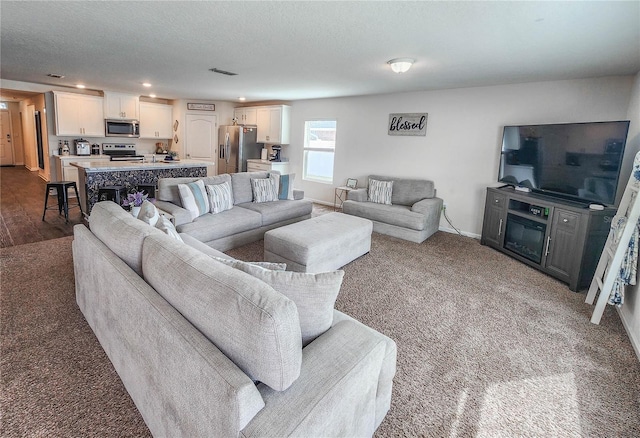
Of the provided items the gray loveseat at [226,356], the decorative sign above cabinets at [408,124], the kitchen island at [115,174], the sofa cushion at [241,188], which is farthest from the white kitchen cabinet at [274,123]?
the gray loveseat at [226,356]

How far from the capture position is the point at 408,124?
5770 mm

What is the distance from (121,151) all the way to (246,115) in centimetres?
303

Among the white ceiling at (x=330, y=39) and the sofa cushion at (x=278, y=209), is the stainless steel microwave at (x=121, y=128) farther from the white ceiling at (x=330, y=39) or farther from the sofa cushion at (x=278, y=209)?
the sofa cushion at (x=278, y=209)

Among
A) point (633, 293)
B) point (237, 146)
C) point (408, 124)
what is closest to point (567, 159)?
point (633, 293)

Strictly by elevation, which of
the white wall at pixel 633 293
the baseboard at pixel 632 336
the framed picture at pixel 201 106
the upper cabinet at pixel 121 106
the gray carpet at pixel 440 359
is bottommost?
the gray carpet at pixel 440 359

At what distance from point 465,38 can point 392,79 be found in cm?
184

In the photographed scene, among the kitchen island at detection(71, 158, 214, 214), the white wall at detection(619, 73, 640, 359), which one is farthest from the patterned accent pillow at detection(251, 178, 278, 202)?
the white wall at detection(619, 73, 640, 359)

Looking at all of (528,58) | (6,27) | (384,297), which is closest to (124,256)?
(384,297)

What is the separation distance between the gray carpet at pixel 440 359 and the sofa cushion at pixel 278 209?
5.00 feet

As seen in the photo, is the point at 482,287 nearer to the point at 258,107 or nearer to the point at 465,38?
the point at 465,38

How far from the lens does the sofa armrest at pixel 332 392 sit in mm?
1019

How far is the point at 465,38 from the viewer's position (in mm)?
2797

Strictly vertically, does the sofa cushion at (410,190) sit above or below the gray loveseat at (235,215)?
above

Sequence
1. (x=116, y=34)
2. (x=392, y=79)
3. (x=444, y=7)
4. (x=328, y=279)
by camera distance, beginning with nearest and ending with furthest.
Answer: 1. (x=328, y=279)
2. (x=444, y=7)
3. (x=116, y=34)
4. (x=392, y=79)
